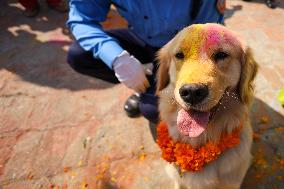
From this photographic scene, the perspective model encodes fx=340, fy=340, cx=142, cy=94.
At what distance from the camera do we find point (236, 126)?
2428 mm

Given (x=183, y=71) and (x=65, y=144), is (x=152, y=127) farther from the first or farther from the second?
(x=183, y=71)

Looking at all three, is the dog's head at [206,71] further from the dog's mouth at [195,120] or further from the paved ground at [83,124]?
the paved ground at [83,124]

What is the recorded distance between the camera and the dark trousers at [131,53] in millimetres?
3408

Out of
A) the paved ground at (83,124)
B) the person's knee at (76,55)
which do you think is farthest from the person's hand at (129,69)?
the paved ground at (83,124)

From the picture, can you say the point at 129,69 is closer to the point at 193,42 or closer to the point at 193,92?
the point at 193,42

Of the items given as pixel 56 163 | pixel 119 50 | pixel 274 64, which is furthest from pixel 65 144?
pixel 274 64

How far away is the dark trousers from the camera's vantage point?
341 centimetres

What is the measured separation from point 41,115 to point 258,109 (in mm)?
2423

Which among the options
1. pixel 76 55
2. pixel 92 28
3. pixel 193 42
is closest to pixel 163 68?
pixel 193 42

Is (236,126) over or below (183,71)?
below

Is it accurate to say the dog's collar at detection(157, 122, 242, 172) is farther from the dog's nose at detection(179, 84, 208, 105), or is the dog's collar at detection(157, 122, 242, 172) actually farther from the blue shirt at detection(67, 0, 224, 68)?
the blue shirt at detection(67, 0, 224, 68)

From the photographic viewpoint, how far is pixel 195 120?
7.35 feet

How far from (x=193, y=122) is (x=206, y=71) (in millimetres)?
370

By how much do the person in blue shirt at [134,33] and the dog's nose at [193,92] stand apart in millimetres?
898
